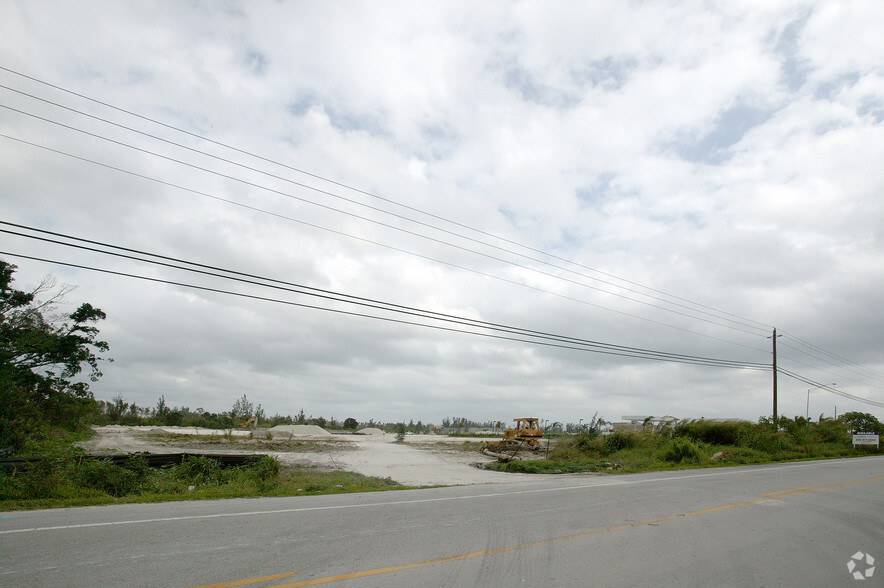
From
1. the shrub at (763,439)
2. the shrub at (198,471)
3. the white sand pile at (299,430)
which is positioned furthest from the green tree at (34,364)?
the shrub at (763,439)

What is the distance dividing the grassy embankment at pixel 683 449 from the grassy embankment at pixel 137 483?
11.9 metres

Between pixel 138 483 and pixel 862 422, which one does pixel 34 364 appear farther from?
pixel 862 422

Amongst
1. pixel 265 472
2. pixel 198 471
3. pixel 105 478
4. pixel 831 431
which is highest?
pixel 831 431

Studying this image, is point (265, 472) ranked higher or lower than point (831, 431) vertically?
lower

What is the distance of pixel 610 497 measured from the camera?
13562mm

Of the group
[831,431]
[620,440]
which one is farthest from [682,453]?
[831,431]

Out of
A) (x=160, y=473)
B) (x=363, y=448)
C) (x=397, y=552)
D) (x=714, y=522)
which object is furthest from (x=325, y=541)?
(x=363, y=448)

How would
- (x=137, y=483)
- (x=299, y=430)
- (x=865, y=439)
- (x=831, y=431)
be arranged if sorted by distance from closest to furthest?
(x=137, y=483) → (x=865, y=439) → (x=299, y=430) → (x=831, y=431)

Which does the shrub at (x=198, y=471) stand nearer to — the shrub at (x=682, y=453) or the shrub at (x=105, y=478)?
the shrub at (x=105, y=478)

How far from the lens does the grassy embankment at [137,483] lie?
38.6ft

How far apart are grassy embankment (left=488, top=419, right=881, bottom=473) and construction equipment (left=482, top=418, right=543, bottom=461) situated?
4.90 ft

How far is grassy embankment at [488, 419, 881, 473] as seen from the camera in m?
26.2

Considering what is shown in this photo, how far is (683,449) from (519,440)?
11.1 metres

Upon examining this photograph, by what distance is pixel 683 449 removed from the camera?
1190 inches
